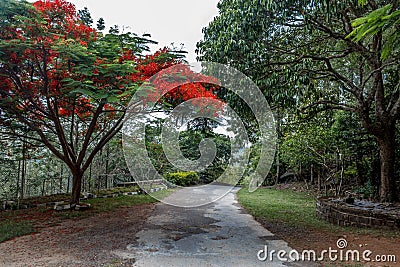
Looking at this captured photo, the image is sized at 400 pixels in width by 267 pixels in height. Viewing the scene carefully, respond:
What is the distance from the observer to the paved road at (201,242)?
3818 mm

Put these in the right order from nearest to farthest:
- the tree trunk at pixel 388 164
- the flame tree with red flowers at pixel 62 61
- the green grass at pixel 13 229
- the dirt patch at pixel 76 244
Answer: the dirt patch at pixel 76 244 < the green grass at pixel 13 229 < the flame tree with red flowers at pixel 62 61 < the tree trunk at pixel 388 164

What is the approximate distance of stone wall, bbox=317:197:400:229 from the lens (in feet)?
18.2

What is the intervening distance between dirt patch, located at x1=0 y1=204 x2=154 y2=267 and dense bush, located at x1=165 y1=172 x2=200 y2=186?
8.25 meters

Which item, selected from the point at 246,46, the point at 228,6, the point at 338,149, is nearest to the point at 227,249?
the point at 246,46

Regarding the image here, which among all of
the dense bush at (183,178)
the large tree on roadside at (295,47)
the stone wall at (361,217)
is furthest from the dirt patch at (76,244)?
the dense bush at (183,178)

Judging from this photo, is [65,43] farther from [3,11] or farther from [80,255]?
[80,255]

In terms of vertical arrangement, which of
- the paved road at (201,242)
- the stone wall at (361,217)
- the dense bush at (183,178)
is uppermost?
the dense bush at (183,178)

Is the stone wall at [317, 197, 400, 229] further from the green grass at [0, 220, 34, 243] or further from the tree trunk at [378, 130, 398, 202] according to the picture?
the green grass at [0, 220, 34, 243]

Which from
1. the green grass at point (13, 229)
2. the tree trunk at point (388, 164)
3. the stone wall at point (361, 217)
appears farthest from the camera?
the tree trunk at point (388, 164)

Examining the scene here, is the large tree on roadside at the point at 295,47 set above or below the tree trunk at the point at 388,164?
above

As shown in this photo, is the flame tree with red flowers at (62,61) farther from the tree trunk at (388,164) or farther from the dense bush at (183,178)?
the dense bush at (183,178)

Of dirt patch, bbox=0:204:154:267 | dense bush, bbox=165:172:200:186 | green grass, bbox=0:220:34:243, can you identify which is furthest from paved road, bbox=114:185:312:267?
dense bush, bbox=165:172:200:186

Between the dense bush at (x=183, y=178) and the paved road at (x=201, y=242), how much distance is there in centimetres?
779

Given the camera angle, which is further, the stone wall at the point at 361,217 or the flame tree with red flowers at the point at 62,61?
the stone wall at the point at 361,217
